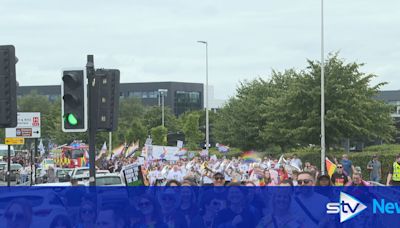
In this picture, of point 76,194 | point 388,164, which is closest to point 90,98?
point 76,194

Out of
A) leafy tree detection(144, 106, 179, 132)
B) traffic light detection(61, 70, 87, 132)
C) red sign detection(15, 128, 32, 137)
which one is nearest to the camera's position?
traffic light detection(61, 70, 87, 132)

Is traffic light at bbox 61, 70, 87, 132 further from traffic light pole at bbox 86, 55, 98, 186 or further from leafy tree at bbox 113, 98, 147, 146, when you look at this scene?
leafy tree at bbox 113, 98, 147, 146

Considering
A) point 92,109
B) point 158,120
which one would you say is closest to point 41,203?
point 92,109

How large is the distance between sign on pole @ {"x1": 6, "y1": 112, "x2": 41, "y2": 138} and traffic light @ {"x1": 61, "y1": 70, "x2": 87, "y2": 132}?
20.6 meters

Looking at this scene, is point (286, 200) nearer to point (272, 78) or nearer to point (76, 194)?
point (76, 194)

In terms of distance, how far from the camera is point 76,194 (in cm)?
935

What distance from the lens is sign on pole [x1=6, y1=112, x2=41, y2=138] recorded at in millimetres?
30062

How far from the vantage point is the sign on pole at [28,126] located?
98.6ft

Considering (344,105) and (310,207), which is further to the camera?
(344,105)

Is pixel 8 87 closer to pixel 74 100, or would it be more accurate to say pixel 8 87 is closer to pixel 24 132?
pixel 74 100

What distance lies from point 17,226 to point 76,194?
1.44m

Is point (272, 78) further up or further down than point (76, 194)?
further up
